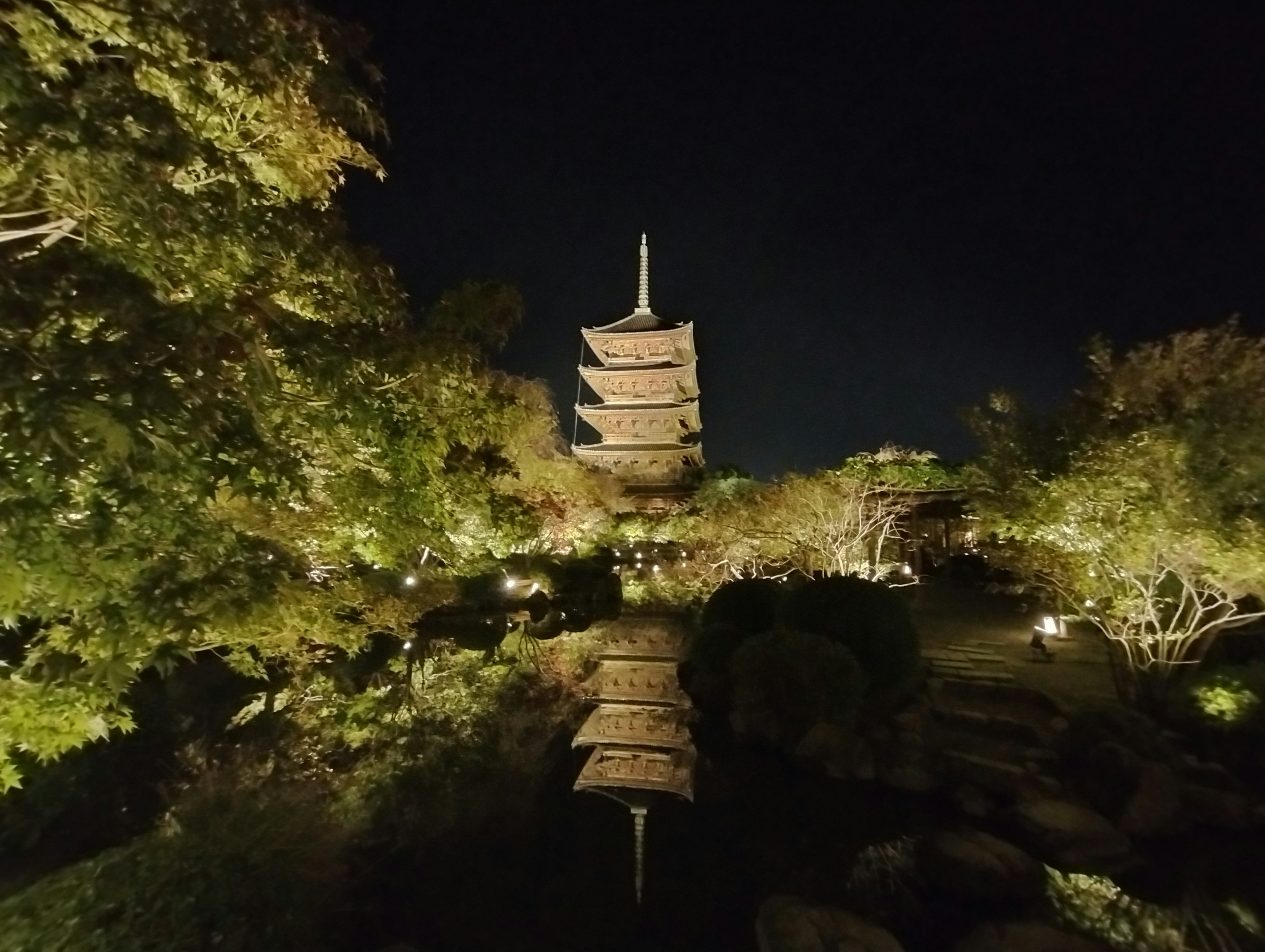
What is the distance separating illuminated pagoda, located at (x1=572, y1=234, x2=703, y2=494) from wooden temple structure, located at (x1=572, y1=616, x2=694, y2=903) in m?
15.5

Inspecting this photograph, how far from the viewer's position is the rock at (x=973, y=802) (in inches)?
269

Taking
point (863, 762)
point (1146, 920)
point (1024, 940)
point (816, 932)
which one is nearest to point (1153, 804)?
point (1146, 920)

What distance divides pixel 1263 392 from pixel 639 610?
15.1m

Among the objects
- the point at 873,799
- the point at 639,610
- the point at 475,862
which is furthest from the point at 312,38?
the point at 639,610

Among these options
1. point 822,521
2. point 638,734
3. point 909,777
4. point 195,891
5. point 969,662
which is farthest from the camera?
point 822,521

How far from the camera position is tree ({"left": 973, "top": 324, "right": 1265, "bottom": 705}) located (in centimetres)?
669

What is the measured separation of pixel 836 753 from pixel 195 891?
6.57 m

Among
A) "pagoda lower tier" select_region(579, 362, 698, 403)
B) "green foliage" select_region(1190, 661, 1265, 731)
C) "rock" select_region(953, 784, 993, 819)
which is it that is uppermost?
"pagoda lower tier" select_region(579, 362, 698, 403)

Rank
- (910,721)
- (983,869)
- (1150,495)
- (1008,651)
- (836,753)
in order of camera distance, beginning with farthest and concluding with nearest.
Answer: (1008,651)
(910,721)
(836,753)
(1150,495)
(983,869)

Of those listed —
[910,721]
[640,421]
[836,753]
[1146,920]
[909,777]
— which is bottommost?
[1146,920]

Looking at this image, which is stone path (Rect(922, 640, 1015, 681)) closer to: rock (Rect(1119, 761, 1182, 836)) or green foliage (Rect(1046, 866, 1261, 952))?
rock (Rect(1119, 761, 1182, 836))

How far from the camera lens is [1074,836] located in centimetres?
603

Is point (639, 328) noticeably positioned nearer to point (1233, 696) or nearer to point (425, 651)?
point (425, 651)

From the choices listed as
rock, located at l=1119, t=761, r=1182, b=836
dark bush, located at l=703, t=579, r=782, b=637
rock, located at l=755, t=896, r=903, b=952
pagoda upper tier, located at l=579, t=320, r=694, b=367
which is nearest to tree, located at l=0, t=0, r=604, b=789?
rock, located at l=755, t=896, r=903, b=952
